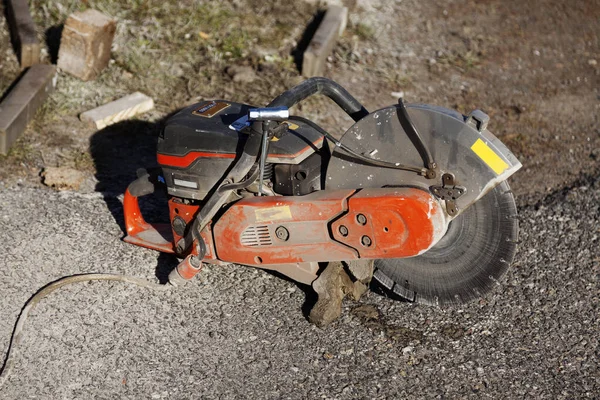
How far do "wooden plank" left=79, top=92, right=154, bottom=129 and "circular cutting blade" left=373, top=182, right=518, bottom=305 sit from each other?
2667 mm

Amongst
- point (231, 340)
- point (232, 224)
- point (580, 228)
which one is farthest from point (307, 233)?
point (580, 228)

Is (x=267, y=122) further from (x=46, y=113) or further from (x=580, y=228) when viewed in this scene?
(x=46, y=113)

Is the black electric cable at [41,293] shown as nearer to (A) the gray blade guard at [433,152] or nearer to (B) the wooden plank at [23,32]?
(A) the gray blade guard at [433,152]

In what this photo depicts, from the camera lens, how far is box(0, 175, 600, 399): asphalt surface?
12.0 feet

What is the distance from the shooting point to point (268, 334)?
398cm

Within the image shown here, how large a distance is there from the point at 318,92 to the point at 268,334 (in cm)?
120

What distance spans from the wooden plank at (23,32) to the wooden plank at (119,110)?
2.79 ft

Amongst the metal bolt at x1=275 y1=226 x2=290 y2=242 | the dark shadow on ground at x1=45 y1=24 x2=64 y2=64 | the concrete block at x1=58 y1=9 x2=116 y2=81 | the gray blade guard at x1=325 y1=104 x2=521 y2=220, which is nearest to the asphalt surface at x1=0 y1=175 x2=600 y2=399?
the metal bolt at x1=275 y1=226 x2=290 y2=242

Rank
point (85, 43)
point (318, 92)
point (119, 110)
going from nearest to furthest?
point (318, 92) < point (119, 110) < point (85, 43)

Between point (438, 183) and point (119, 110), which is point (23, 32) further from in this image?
point (438, 183)

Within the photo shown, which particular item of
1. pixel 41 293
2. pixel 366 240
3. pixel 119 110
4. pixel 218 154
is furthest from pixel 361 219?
pixel 119 110

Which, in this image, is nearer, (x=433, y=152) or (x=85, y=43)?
(x=433, y=152)

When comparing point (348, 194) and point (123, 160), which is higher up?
point (348, 194)

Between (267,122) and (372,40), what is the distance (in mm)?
3854
